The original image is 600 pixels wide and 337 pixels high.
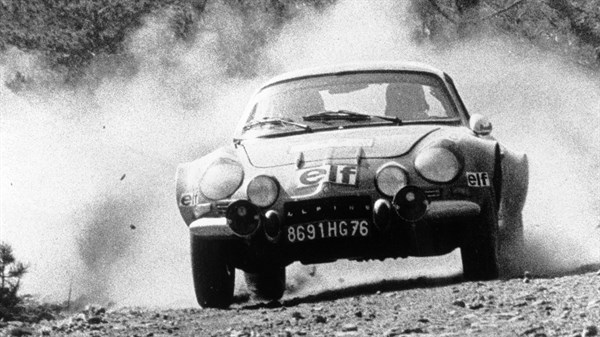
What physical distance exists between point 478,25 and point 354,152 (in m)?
13.0

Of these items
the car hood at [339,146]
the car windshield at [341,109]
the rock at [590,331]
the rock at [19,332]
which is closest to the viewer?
the rock at [590,331]

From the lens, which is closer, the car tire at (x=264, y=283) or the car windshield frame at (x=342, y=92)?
the car windshield frame at (x=342, y=92)

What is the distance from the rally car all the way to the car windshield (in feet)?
0.40

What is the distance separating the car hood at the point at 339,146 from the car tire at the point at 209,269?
49cm

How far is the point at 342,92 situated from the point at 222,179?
1.42m

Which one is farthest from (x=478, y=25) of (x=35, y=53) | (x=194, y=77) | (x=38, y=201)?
(x=38, y=201)

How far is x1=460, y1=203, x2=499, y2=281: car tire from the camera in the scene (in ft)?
22.6

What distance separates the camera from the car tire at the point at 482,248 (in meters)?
6.89

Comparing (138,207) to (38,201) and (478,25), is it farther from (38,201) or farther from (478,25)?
(478,25)

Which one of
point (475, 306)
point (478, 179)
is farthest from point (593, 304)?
point (478, 179)

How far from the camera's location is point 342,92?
27.1 feet

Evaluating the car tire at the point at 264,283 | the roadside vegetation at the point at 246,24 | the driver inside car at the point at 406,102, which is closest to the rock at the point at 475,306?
the driver inside car at the point at 406,102

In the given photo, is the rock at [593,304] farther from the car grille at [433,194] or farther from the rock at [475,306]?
the car grille at [433,194]

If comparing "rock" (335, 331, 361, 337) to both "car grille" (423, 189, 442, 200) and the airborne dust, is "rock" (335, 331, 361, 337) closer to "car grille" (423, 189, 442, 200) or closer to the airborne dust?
"car grille" (423, 189, 442, 200)
